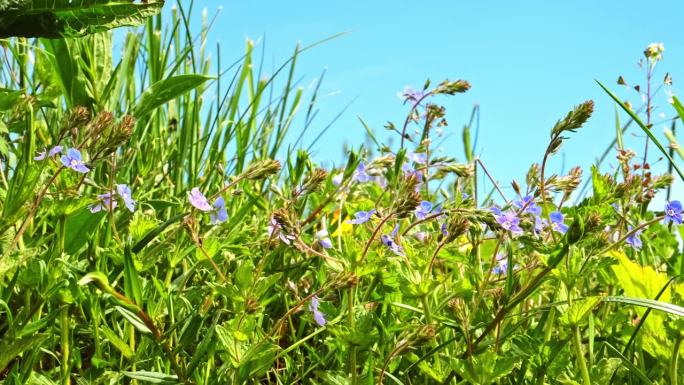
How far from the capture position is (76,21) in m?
1.58

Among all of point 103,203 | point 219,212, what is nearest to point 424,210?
point 219,212

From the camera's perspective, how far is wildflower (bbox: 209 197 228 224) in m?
1.93

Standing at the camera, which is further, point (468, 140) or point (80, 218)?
point (468, 140)

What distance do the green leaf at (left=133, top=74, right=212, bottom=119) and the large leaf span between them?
0.50 m

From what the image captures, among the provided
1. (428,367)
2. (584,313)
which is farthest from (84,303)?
(584,313)

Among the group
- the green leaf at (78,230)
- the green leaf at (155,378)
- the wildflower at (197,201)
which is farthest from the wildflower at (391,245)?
the green leaf at (78,230)

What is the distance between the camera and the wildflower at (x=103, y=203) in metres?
1.74

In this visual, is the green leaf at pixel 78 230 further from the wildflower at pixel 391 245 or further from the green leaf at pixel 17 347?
the wildflower at pixel 391 245

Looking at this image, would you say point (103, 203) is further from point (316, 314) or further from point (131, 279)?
point (316, 314)

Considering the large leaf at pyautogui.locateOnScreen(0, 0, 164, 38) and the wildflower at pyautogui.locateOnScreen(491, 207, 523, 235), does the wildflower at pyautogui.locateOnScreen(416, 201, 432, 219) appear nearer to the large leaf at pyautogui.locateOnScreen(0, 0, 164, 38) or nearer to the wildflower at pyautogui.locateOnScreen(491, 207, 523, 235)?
the wildflower at pyautogui.locateOnScreen(491, 207, 523, 235)

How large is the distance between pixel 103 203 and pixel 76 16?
0.44 meters

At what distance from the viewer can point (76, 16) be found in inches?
61.9

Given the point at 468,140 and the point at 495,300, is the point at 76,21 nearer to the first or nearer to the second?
the point at 495,300

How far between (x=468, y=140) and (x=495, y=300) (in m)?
1.65
